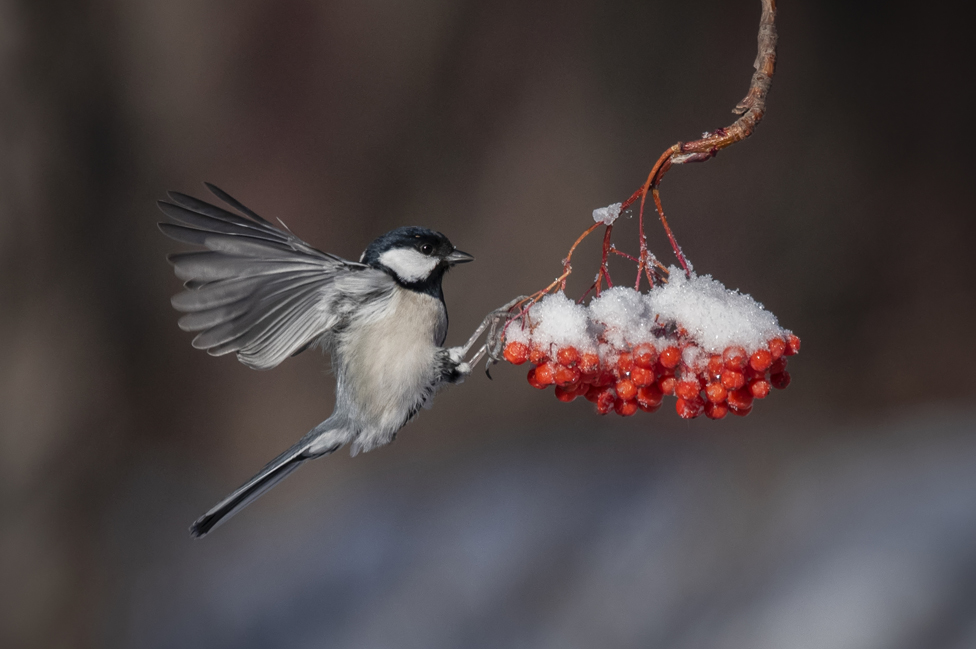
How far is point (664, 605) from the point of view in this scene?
2887 mm

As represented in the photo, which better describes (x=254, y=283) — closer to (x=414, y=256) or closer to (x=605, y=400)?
(x=414, y=256)

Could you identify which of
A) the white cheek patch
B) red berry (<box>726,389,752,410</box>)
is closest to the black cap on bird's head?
the white cheek patch

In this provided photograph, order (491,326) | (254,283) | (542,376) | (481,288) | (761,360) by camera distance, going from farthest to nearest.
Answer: (481,288)
(491,326)
(254,283)
(542,376)
(761,360)

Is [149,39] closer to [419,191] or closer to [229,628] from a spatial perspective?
[419,191]

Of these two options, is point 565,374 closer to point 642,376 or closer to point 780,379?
point 642,376

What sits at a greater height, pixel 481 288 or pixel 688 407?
pixel 481 288

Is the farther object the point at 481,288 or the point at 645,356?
the point at 481,288

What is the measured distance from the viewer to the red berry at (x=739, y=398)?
1037mm

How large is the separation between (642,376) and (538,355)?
0.16 m

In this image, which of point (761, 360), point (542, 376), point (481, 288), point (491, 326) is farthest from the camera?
point (481, 288)

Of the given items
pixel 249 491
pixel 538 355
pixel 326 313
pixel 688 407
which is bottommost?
pixel 249 491

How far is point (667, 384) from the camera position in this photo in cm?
106

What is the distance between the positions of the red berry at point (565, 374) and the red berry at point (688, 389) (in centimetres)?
14

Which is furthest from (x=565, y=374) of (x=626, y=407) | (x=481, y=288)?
(x=481, y=288)
